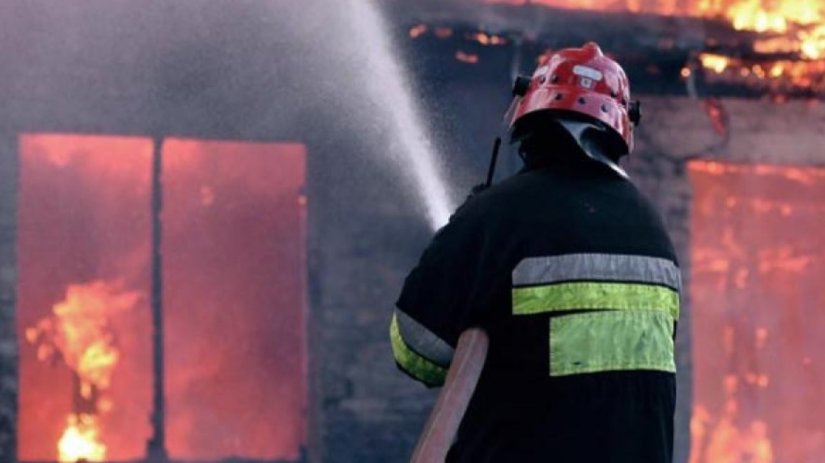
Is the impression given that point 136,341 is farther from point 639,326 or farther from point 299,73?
point 639,326

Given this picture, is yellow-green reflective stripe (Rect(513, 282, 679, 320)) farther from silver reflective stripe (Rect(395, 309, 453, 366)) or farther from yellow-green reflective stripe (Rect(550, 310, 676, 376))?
silver reflective stripe (Rect(395, 309, 453, 366))

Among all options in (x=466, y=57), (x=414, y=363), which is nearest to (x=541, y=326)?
(x=414, y=363)

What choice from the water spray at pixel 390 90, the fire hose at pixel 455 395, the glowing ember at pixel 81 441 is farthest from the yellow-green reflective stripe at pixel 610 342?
the glowing ember at pixel 81 441

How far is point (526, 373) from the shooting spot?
3318 mm

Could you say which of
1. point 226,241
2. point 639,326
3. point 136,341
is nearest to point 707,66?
point 226,241

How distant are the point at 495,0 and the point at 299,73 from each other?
4.26 feet

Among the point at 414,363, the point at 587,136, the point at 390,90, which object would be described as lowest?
the point at 414,363

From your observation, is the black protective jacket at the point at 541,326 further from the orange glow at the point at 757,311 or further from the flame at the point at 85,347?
the orange glow at the point at 757,311

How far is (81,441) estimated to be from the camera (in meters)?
8.42

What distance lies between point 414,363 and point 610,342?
44 centimetres

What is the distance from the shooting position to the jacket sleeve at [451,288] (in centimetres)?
329

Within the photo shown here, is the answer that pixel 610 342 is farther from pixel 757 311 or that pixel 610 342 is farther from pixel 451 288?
pixel 757 311

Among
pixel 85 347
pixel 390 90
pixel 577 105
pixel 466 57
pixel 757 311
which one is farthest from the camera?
pixel 757 311

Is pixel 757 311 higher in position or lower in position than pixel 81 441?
higher
